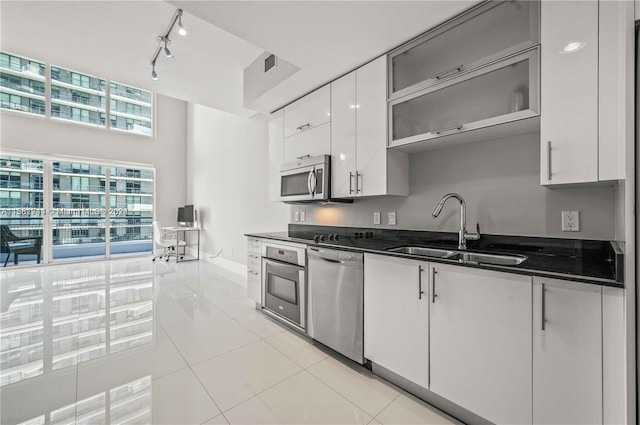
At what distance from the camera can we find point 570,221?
164 centimetres

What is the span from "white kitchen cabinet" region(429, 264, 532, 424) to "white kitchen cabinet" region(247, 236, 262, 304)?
2007mm

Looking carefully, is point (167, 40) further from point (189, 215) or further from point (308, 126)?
point (189, 215)

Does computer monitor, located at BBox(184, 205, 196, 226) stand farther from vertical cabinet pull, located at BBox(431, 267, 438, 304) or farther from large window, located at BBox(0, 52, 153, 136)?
vertical cabinet pull, located at BBox(431, 267, 438, 304)

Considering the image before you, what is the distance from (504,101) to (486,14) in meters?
0.55

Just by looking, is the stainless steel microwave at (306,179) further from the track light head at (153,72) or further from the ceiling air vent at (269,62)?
the track light head at (153,72)

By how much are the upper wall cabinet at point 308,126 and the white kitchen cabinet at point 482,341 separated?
5.65 ft

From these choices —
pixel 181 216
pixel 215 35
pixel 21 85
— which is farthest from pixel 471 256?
pixel 21 85

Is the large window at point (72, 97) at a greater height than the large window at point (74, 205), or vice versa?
the large window at point (72, 97)

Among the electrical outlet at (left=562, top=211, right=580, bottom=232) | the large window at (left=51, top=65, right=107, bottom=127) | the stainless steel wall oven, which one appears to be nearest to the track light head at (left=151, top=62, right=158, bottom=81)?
the stainless steel wall oven

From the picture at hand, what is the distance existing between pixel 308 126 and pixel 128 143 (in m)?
6.09

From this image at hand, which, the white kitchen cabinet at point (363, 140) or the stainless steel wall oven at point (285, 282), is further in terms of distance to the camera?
the stainless steel wall oven at point (285, 282)

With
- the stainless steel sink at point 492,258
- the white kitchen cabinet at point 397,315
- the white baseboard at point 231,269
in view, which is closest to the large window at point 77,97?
the white baseboard at point 231,269

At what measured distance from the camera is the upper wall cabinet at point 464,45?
5.05ft

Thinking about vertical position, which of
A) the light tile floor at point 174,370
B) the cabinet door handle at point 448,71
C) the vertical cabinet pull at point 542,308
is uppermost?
the cabinet door handle at point 448,71
